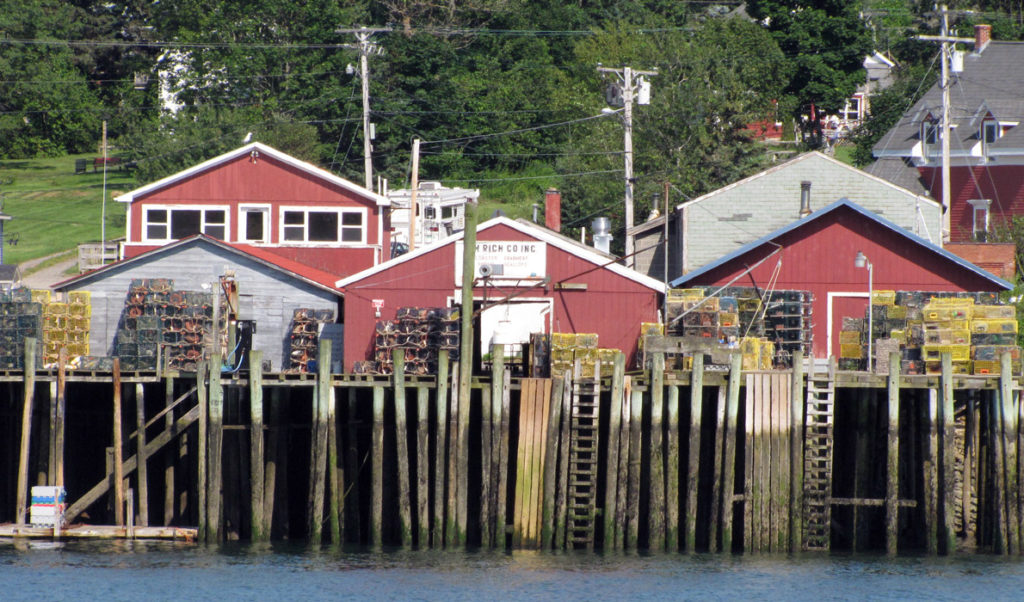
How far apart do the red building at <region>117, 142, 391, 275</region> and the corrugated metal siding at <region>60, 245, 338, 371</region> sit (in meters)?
4.01

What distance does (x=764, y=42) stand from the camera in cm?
6631

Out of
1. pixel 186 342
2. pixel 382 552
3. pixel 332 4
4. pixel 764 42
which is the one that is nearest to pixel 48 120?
pixel 332 4

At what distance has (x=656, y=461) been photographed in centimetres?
2730

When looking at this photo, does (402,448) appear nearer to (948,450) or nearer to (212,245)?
(212,245)

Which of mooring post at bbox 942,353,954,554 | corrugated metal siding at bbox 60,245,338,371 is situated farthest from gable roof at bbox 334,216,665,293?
mooring post at bbox 942,353,954,554

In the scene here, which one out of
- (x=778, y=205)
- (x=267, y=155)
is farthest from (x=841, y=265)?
(x=267, y=155)

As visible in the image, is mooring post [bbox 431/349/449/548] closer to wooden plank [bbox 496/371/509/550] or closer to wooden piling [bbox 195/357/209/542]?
wooden plank [bbox 496/371/509/550]

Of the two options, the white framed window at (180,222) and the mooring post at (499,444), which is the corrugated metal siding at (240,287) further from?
the mooring post at (499,444)

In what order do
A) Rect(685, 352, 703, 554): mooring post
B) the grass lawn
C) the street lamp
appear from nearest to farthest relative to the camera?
Rect(685, 352, 703, 554): mooring post, the street lamp, the grass lawn

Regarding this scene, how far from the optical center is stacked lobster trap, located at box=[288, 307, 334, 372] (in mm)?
32281

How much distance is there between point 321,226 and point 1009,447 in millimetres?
18396

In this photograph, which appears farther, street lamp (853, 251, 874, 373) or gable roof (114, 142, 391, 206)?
gable roof (114, 142, 391, 206)

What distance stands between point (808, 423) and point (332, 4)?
48.5 meters

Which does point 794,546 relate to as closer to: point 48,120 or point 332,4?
point 332,4
